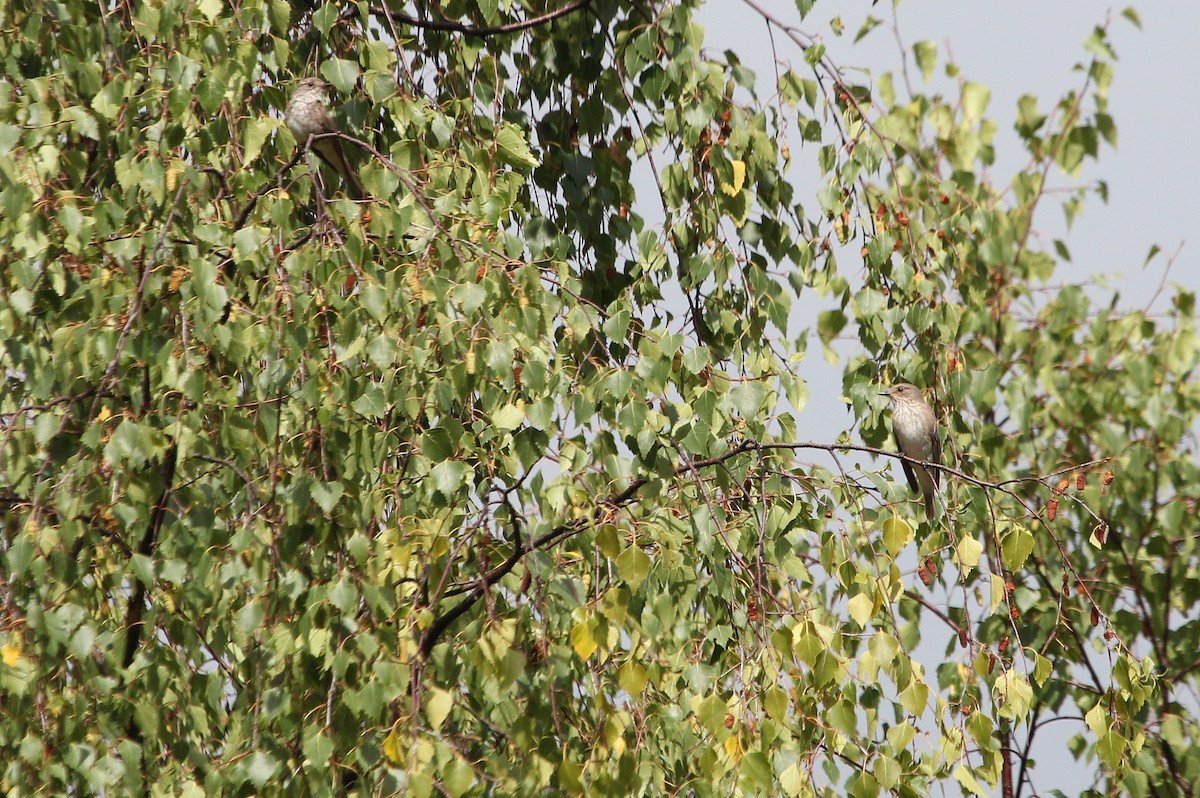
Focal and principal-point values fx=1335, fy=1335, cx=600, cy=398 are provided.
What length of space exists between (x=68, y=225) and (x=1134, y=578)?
2698 millimetres

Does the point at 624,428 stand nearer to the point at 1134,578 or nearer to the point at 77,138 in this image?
the point at 77,138

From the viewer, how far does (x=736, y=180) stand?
2801 millimetres

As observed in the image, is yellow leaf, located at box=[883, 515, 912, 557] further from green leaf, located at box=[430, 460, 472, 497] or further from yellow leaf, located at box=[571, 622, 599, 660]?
green leaf, located at box=[430, 460, 472, 497]

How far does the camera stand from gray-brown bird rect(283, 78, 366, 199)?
302cm

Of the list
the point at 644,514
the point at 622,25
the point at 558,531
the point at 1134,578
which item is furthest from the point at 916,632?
the point at 622,25

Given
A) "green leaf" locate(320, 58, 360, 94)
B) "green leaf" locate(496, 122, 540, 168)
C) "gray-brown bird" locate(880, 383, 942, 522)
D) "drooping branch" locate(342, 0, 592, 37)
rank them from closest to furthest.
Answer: "green leaf" locate(320, 58, 360, 94), "green leaf" locate(496, 122, 540, 168), "drooping branch" locate(342, 0, 592, 37), "gray-brown bird" locate(880, 383, 942, 522)

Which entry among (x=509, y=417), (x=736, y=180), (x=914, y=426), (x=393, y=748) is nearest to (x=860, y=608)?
(x=509, y=417)

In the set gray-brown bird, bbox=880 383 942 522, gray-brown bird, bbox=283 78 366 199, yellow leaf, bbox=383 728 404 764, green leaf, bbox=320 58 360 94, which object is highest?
gray-brown bird, bbox=880 383 942 522

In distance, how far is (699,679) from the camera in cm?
216

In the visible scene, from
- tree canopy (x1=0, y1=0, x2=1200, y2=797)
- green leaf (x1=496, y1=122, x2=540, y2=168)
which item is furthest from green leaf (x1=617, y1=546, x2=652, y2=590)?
green leaf (x1=496, y1=122, x2=540, y2=168)

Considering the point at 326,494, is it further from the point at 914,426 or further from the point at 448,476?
the point at 914,426

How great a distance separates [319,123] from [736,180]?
1.10 metres

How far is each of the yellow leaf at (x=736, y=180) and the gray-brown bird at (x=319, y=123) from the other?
80cm

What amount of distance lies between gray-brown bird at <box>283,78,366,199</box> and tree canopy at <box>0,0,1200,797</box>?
0.30ft
